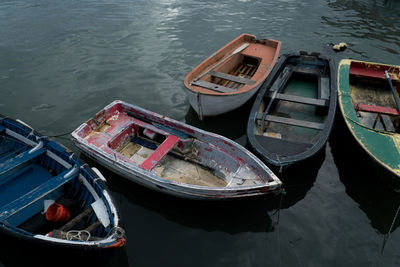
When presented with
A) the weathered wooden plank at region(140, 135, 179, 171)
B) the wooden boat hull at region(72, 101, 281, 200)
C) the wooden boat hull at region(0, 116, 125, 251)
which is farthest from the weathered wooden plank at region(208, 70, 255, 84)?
the wooden boat hull at region(0, 116, 125, 251)

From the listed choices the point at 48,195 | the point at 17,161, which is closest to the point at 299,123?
the point at 48,195

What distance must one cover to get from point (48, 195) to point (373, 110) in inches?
416

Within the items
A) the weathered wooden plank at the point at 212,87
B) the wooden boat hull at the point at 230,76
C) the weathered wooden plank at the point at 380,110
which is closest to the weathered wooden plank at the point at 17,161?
the wooden boat hull at the point at 230,76

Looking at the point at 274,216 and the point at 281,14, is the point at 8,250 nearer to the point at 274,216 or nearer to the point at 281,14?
the point at 274,216

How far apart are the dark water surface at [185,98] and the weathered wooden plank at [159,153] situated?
3.41ft

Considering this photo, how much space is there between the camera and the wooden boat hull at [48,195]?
592 cm

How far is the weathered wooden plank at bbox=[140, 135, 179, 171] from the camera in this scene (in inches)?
320

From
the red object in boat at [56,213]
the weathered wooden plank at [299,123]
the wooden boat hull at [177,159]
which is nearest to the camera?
the red object in boat at [56,213]

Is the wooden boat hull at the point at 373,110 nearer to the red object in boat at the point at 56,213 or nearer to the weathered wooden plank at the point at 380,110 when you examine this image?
the weathered wooden plank at the point at 380,110

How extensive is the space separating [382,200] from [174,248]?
20.3 feet

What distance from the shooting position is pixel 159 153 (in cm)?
852

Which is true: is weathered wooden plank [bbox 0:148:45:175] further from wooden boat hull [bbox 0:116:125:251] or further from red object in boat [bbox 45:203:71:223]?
red object in boat [bbox 45:203:71:223]

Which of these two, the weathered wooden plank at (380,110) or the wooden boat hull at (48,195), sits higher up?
the weathered wooden plank at (380,110)

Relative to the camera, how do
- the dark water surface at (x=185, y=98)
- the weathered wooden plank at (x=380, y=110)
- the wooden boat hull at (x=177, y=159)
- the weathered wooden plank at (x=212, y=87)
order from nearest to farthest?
the dark water surface at (x=185, y=98), the wooden boat hull at (x=177, y=159), the weathered wooden plank at (x=380, y=110), the weathered wooden plank at (x=212, y=87)
